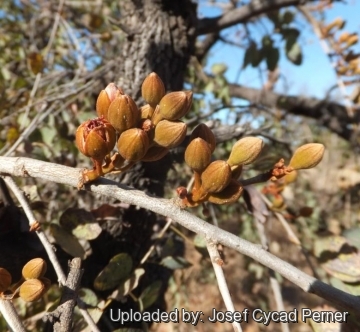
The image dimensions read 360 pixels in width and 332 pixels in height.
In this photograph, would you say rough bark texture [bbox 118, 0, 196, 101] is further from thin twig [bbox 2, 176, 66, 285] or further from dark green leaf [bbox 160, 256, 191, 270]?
thin twig [bbox 2, 176, 66, 285]

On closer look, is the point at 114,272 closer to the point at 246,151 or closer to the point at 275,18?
the point at 246,151

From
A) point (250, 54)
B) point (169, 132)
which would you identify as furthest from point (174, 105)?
point (250, 54)

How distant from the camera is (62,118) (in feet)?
4.37

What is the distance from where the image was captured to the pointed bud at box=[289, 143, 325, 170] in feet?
1.62

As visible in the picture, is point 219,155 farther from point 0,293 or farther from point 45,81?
point 0,293

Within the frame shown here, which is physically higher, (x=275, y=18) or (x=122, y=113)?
(x=122, y=113)

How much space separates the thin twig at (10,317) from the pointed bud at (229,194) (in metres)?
0.25

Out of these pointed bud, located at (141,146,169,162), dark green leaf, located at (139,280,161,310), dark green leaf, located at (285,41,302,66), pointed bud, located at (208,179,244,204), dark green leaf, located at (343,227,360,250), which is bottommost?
dark green leaf, located at (343,227,360,250)

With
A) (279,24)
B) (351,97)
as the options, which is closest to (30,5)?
(279,24)

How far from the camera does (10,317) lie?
44 cm

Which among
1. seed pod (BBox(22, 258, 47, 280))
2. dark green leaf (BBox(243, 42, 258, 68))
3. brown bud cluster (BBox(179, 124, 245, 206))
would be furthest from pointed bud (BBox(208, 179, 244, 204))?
dark green leaf (BBox(243, 42, 258, 68))

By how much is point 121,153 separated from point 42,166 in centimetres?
11

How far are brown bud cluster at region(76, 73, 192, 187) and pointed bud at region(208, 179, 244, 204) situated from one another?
0.08m

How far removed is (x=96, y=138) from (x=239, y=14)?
3.45 feet
